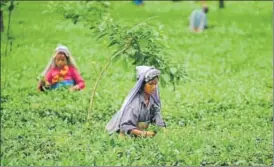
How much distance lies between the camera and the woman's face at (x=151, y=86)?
986 cm

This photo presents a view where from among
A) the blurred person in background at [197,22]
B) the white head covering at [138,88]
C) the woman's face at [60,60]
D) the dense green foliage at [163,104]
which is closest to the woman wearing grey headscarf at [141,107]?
the white head covering at [138,88]

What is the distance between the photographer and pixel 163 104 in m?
13.8

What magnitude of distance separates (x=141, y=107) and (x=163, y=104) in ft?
12.2

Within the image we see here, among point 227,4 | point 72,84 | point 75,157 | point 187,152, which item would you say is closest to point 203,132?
point 187,152

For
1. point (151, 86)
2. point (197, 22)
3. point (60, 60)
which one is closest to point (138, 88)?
point (151, 86)

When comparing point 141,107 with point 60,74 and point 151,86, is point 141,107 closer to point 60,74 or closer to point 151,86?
point 151,86

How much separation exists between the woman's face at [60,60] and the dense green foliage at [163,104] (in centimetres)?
54

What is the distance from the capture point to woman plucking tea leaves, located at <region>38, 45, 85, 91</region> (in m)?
14.3

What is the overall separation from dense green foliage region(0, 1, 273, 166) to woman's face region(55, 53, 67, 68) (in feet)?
1.76

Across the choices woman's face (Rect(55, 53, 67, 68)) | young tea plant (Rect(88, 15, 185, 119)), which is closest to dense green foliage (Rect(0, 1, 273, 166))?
young tea plant (Rect(88, 15, 185, 119))

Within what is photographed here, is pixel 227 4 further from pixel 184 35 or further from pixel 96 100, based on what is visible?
pixel 96 100

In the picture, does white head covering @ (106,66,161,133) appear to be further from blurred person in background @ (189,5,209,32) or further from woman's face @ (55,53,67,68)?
blurred person in background @ (189,5,209,32)

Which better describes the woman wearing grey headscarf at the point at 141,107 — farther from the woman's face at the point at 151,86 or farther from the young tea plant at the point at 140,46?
the young tea plant at the point at 140,46

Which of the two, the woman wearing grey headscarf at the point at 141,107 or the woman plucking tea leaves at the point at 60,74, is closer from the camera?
the woman wearing grey headscarf at the point at 141,107
